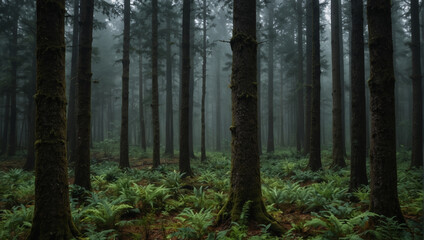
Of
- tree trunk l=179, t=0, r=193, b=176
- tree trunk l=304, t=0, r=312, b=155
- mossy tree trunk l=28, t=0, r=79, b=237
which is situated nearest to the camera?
mossy tree trunk l=28, t=0, r=79, b=237

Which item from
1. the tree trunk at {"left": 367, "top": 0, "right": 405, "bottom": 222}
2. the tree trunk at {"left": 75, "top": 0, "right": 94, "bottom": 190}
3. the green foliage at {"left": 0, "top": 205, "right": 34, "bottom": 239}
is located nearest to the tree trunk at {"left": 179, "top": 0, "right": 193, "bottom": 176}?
the tree trunk at {"left": 75, "top": 0, "right": 94, "bottom": 190}

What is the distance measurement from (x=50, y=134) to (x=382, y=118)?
6.42 metres

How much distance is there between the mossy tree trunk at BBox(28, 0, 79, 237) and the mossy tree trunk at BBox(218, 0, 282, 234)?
10.7 feet

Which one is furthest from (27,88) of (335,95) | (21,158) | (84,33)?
(335,95)

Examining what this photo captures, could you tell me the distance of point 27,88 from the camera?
68.5 ft

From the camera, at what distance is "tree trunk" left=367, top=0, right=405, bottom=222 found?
190 inches

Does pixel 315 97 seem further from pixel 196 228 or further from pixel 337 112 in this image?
pixel 196 228

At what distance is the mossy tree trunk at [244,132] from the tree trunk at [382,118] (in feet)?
7.71

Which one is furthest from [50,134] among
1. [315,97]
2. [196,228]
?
[315,97]

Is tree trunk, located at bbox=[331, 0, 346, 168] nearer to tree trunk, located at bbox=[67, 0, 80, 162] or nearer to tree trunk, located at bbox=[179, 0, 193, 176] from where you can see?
tree trunk, located at bbox=[179, 0, 193, 176]

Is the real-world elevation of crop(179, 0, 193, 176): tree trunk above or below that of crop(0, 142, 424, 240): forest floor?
above

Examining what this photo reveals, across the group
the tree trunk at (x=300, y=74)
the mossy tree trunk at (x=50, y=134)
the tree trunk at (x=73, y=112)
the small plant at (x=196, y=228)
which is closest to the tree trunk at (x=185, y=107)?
the small plant at (x=196, y=228)

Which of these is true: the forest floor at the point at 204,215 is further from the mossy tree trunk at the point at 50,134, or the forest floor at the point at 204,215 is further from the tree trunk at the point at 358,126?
the mossy tree trunk at the point at 50,134

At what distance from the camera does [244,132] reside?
17.4 ft
